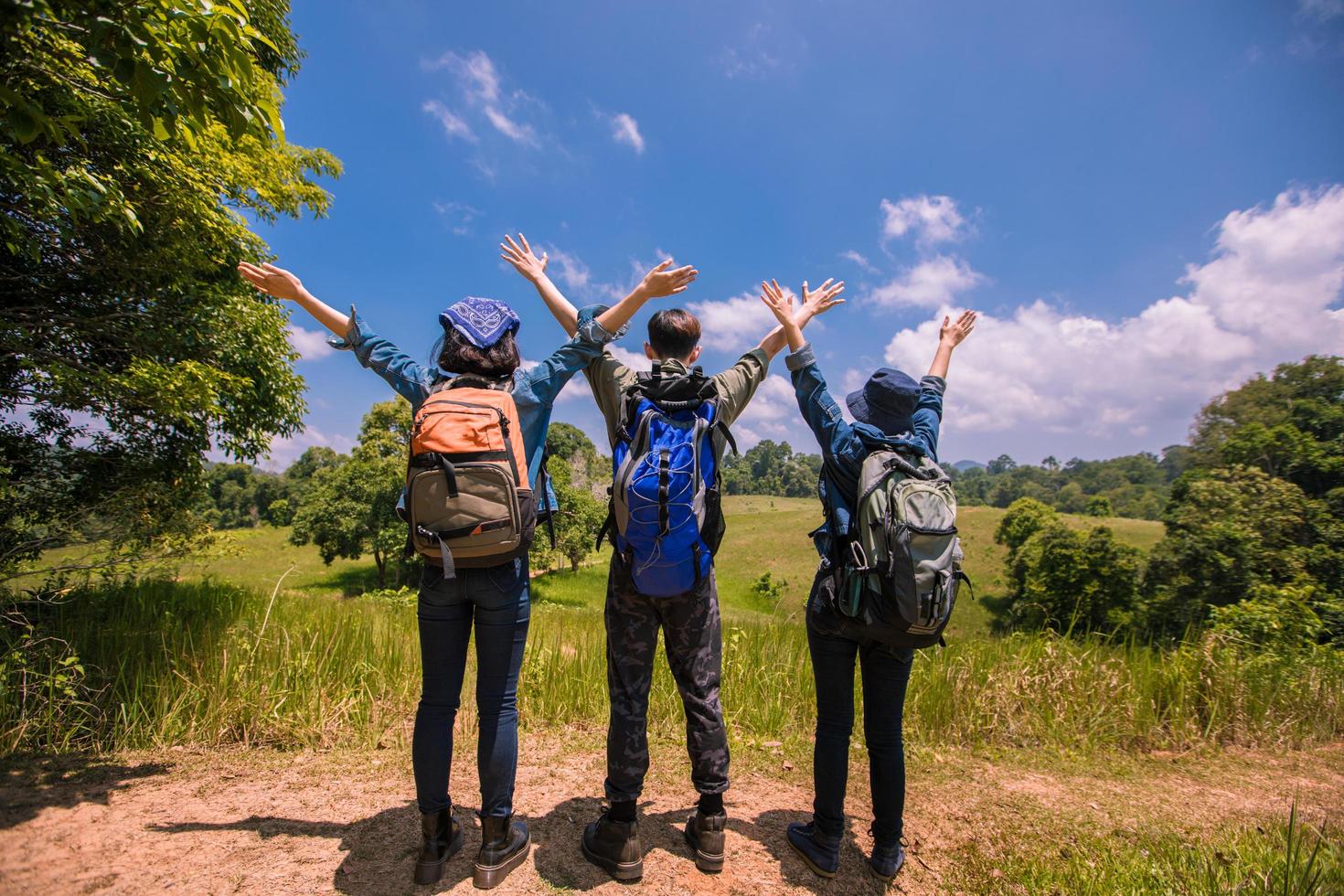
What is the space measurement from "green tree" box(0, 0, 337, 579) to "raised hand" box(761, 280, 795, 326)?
2421mm

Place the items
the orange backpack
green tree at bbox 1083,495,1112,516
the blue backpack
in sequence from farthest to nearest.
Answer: green tree at bbox 1083,495,1112,516 → the blue backpack → the orange backpack

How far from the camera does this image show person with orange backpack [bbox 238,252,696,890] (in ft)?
7.04

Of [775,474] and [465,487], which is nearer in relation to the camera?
[465,487]

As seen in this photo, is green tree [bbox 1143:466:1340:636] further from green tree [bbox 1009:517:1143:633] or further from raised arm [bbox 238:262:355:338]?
raised arm [bbox 238:262:355:338]

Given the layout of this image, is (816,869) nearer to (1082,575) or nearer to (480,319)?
(480,319)

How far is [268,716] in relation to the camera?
3.85m

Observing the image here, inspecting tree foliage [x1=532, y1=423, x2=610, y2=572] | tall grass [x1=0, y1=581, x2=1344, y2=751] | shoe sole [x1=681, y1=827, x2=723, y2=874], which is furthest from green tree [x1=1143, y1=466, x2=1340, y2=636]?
shoe sole [x1=681, y1=827, x2=723, y2=874]

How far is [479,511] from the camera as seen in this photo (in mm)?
2125

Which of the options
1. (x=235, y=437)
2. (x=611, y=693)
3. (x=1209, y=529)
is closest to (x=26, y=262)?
(x=235, y=437)

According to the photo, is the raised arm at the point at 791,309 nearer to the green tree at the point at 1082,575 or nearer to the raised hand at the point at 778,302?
the raised hand at the point at 778,302

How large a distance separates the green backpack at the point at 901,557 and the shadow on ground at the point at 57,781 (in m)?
4.04

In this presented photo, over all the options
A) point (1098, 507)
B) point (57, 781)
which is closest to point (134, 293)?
point (57, 781)

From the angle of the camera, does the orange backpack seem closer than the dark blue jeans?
Yes

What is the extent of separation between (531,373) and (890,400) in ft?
5.22
